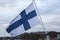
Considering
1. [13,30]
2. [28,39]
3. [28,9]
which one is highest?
[28,9]

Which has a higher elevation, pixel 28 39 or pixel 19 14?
pixel 19 14

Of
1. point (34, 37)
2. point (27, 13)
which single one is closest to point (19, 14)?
point (27, 13)

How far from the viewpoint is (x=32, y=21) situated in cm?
1638

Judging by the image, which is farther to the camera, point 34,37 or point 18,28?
point 34,37

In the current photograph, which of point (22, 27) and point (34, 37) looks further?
point (34, 37)

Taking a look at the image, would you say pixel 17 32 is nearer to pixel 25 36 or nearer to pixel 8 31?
pixel 8 31

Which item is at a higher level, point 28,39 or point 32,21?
point 32,21

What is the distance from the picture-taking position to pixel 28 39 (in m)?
83.5

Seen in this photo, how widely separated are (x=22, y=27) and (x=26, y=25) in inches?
10.8

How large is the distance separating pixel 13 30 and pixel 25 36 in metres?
66.1

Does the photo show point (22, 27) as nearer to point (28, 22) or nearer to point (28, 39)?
point (28, 22)

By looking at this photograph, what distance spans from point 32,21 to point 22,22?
2.37ft

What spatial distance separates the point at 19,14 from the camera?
1670 centimetres

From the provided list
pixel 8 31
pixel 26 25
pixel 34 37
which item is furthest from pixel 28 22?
pixel 34 37
